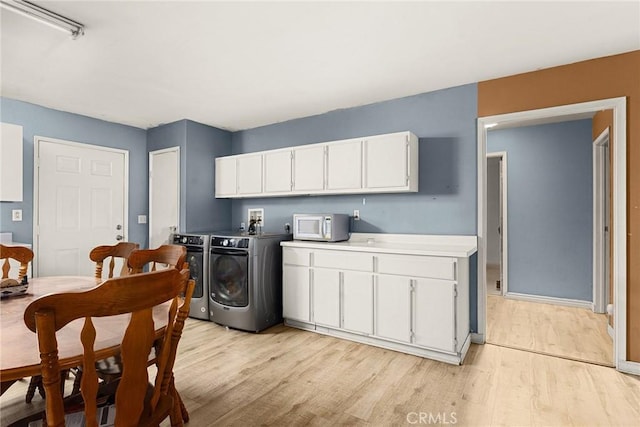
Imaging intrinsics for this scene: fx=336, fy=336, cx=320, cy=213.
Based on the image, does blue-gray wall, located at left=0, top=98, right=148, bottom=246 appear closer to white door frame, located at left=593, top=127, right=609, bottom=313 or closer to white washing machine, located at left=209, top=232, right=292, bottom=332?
white washing machine, located at left=209, top=232, right=292, bottom=332

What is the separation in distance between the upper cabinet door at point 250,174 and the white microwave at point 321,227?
91 centimetres

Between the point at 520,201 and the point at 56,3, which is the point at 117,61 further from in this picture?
the point at 520,201

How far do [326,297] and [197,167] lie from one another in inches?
98.6

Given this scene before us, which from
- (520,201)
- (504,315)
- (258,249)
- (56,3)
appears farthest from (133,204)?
(520,201)

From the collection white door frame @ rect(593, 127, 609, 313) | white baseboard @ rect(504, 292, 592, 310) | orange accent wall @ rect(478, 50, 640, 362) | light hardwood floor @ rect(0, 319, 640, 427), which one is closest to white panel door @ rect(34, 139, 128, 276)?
light hardwood floor @ rect(0, 319, 640, 427)

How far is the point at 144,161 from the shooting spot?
15.5 ft

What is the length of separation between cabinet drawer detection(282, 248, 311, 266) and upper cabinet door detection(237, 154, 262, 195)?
1.04 m

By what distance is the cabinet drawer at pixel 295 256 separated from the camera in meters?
3.42

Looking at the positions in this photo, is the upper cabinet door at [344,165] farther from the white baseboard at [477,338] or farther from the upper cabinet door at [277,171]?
the white baseboard at [477,338]

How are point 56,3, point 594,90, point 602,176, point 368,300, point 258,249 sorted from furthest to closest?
point 602,176, point 258,249, point 368,300, point 594,90, point 56,3

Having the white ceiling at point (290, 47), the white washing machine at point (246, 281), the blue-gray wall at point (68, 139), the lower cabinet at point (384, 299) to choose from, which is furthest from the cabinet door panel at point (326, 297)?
the blue-gray wall at point (68, 139)

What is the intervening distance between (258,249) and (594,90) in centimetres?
324

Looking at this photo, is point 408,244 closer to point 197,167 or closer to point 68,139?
point 197,167

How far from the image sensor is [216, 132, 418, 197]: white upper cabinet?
321 centimetres
